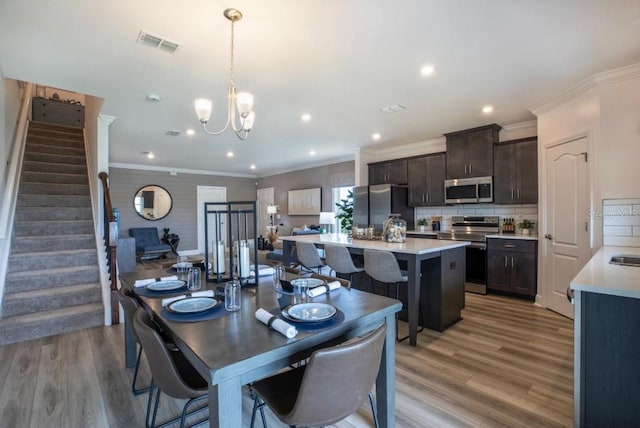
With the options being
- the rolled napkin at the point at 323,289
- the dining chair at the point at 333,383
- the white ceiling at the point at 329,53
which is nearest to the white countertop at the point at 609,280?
the dining chair at the point at 333,383

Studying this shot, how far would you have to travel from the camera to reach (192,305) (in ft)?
4.99

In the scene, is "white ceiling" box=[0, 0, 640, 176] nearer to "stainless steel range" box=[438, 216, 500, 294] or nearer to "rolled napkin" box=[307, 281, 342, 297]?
"stainless steel range" box=[438, 216, 500, 294]

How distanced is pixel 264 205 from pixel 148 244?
3725 millimetres

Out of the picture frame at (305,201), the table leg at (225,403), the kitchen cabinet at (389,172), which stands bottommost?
the table leg at (225,403)

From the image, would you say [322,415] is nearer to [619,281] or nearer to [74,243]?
[619,281]

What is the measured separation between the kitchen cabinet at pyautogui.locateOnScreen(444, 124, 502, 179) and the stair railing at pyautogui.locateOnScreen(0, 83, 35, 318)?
6190 millimetres

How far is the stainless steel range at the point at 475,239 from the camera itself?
4637 mm

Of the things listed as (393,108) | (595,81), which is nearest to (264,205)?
(393,108)

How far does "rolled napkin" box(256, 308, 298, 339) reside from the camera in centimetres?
115

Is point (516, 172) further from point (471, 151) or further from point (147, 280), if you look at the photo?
point (147, 280)

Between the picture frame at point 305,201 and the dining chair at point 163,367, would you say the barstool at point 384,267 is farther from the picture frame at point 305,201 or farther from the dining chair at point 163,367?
the picture frame at point 305,201

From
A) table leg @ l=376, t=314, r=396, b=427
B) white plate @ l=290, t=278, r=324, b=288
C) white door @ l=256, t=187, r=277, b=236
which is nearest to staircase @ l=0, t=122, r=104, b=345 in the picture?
white plate @ l=290, t=278, r=324, b=288

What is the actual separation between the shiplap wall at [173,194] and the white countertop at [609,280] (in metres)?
9.11

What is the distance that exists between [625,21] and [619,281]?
2.01 m
